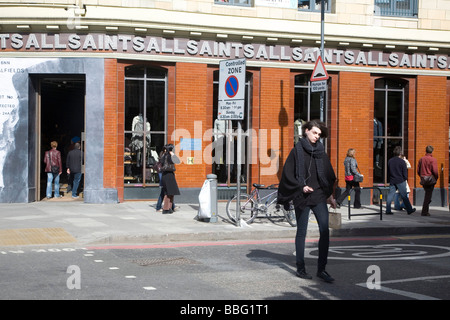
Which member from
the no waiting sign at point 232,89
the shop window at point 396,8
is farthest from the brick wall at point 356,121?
the no waiting sign at point 232,89

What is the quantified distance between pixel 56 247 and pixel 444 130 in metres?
13.9

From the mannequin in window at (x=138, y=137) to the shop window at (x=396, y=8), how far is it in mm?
7991

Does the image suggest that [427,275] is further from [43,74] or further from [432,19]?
[432,19]

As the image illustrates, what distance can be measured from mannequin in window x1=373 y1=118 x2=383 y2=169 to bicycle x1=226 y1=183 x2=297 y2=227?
23.1 ft

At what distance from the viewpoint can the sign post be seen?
1221cm

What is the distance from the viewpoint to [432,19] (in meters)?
19.4

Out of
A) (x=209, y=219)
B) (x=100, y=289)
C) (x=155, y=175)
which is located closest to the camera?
(x=100, y=289)

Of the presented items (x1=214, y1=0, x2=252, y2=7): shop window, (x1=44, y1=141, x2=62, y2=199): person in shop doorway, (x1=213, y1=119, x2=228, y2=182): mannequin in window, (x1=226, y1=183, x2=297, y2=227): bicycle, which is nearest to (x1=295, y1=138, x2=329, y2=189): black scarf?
(x1=226, y1=183, x2=297, y2=227): bicycle

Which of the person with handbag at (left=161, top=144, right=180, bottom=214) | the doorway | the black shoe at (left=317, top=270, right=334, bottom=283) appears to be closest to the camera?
the black shoe at (left=317, top=270, right=334, bottom=283)

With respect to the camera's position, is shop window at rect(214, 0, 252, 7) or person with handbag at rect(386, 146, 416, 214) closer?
person with handbag at rect(386, 146, 416, 214)

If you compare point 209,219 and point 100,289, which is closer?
point 100,289

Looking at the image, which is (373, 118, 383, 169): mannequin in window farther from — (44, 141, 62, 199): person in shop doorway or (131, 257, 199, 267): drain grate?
(131, 257, 199, 267): drain grate

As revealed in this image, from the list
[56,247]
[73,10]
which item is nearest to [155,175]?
[73,10]

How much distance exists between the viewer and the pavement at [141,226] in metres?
10.9
